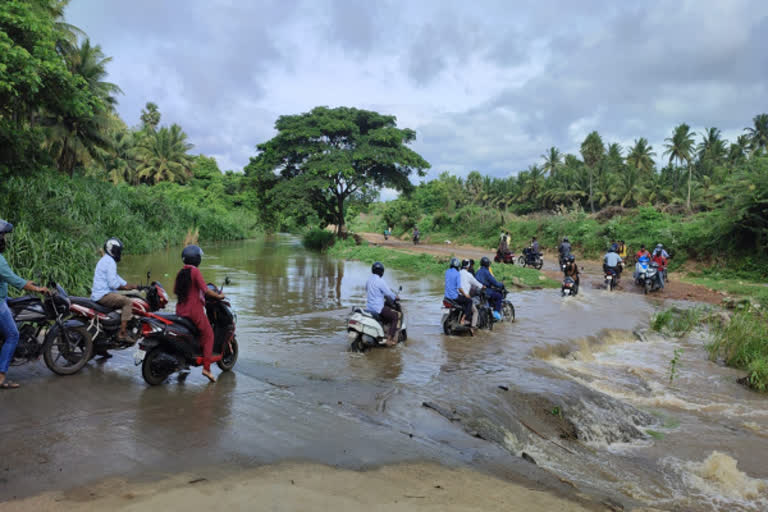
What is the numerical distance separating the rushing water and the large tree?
67.4ft

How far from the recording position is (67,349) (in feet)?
20.5

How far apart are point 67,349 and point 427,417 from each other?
453 centimetres

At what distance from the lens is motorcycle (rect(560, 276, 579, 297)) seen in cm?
1521

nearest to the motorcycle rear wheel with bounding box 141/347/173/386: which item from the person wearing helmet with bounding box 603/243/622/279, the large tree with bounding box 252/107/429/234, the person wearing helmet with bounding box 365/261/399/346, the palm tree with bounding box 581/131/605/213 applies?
the person wearing helmet with bounding box 365/261/399/346

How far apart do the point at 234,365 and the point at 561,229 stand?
29.8m

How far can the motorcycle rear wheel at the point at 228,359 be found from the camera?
673 centimetres

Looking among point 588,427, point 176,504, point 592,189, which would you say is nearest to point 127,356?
point 176,504

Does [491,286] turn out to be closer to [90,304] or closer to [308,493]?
A: [90,304]

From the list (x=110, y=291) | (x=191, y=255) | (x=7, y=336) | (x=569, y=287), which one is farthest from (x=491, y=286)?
(x=7, y=336)

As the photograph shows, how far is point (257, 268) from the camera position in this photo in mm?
22328

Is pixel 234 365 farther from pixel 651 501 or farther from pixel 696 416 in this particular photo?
pixel 696 416

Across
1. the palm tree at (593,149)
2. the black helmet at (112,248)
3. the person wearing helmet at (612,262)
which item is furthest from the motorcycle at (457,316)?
the palm tree at (593,149)

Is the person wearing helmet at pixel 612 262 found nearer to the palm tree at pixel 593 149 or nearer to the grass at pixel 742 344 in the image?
the grass at pixel 742 344

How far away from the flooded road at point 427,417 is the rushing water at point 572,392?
3cm
